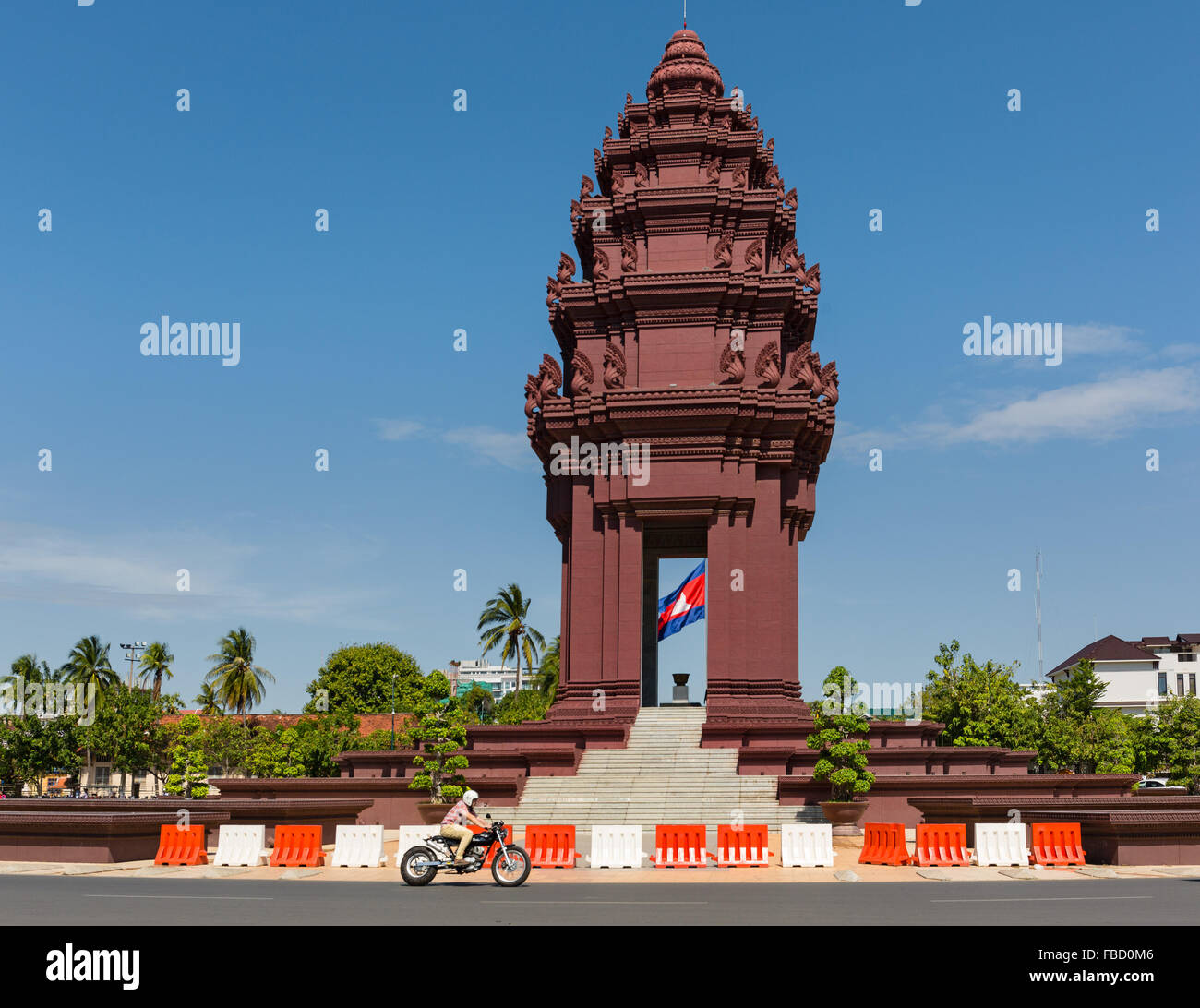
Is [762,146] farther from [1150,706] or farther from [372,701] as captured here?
[1150,706]

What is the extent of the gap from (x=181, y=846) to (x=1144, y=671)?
341ft

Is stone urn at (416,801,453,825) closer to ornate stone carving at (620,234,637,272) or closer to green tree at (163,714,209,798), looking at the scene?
green tree at (163,714,209,798)

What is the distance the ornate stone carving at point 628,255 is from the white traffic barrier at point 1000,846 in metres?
25.9

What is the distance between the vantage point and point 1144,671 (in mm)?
111688

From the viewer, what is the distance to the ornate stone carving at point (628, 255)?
45.2m

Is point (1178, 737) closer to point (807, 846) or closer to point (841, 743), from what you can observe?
point (841, 743)

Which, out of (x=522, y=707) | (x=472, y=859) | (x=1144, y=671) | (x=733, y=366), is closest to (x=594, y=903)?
(x=472, y=859)

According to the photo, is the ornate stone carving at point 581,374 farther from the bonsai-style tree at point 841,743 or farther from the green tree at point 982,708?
the green tree at point 982,708

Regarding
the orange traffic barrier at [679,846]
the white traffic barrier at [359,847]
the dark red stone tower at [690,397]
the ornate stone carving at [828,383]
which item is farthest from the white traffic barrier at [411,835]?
the ornate stone carving at [828,383]

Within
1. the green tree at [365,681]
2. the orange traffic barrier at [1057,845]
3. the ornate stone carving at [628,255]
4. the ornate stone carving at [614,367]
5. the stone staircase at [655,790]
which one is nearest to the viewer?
the orange traffic barrier at [1057,845]

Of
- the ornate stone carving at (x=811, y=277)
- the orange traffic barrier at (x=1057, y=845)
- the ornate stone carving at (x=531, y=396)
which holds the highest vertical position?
the ornate stone carving at (x=811, y=277)

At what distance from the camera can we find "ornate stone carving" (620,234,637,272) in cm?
4519

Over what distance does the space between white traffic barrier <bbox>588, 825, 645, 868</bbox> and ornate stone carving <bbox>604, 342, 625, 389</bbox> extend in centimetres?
2062
